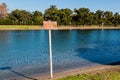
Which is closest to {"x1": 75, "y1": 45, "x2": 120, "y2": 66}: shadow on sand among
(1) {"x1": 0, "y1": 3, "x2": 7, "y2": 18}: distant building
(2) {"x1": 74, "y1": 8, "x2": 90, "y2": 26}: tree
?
(2) {"x1": 74, "y1": 8, "x2": 90, "y2": 26}: tree

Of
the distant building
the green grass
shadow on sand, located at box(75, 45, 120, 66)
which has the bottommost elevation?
shadow on sand, located at box(75, 45, 120, 66)

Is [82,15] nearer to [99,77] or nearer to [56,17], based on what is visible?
[56,17]

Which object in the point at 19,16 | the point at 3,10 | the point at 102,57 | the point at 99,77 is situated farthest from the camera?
the point at 3,10

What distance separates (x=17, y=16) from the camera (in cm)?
11131

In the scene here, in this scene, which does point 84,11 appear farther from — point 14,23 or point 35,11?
point 14,23

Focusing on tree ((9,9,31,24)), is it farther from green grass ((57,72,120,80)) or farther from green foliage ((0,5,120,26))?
green grass ((57,72,120,80))

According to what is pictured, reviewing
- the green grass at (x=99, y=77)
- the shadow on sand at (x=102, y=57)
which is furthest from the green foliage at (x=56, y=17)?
the green grass at (x=99, y=77)

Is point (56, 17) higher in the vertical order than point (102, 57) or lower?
higher

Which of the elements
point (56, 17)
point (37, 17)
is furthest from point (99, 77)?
point (37, 17)

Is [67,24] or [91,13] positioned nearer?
[67,24]

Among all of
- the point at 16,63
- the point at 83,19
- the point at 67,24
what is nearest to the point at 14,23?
the point at 67,24

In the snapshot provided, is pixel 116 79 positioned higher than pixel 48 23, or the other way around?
pixel 48 23

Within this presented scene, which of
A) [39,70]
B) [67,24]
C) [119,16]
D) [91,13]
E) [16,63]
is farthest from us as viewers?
[119,16]

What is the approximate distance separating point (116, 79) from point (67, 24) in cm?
10051
